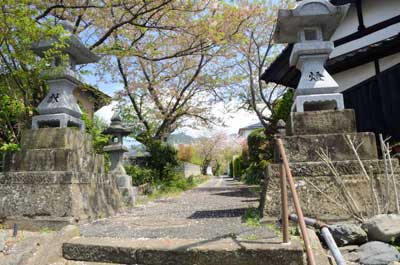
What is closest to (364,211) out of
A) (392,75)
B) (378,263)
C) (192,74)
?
(378,263)

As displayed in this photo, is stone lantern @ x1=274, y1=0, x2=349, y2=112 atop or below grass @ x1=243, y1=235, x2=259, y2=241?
atop

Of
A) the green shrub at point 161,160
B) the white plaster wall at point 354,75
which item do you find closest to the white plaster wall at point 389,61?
the white plaster wall at point 354,75

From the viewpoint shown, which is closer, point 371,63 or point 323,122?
point 323,122

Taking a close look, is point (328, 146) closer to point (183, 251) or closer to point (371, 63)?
point (183, 251)

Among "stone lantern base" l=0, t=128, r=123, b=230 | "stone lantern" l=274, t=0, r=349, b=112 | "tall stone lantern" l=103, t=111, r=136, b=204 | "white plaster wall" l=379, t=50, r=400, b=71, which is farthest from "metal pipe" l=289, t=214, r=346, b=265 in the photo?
"tall stone lantern" l=103, t=111, r=136, b=204

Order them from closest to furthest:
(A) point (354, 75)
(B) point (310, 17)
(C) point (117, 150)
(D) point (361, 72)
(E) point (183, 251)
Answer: (E) point (183, 251) → (B) point (310, 17) → (D) point (361, 72) → (A) point (354, 75) → (C) point (117, 150)

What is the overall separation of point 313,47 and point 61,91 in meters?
4.42

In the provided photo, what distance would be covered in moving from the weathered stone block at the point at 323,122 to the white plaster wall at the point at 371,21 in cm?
533

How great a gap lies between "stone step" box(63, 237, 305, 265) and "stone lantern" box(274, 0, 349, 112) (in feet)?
7.78

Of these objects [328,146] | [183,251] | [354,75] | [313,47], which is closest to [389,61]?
[354,75]

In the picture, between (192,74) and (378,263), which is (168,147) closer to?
(192,74)

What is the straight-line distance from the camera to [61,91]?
199 inches

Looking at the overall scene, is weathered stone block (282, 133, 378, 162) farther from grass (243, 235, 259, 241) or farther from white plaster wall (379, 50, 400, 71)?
white plaster wall (379, 50, 400, 71)

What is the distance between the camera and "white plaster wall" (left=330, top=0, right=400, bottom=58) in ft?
25.3
